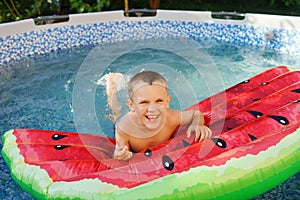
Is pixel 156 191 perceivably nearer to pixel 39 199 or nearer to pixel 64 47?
pixel 39 199

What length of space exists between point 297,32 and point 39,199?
4.51 metres

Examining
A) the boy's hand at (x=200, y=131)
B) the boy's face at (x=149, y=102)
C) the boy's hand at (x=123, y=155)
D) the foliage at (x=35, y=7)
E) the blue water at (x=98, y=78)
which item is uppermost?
the boy's face at (x=149, y=102)

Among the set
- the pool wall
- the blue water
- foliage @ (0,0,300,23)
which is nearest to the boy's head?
the blue water

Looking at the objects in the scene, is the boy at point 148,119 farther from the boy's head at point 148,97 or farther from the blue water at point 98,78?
the blue water at point 98,78

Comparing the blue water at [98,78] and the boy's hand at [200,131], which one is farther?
the blue water at [98,78]

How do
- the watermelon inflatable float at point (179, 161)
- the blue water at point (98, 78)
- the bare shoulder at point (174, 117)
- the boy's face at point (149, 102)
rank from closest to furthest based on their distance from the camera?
the watermelon inflatable float at point (179, 161) < the boy's face at point (149, 102) < the bare shoulder at point (174, 117) < the blue water at point (98, 78)

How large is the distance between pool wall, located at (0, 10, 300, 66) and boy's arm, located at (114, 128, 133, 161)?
366cm

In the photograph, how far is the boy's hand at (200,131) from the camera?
2.03 metres

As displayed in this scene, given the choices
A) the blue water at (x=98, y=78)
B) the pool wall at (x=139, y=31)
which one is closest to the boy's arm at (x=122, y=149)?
the blue water at (x=98, y=78)

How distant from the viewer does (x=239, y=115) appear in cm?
229

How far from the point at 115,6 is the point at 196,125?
20.2 feet

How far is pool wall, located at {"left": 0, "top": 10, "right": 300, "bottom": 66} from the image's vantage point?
206 inches

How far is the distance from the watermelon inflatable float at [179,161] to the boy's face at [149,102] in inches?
7.6

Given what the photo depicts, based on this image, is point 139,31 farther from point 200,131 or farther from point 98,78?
point 200,131
